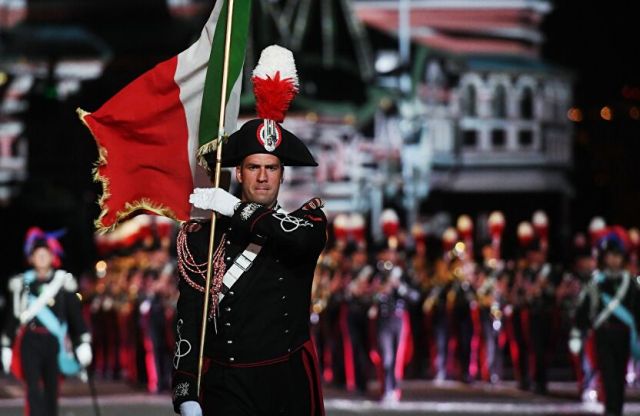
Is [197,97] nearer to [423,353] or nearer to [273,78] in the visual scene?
[273,78]

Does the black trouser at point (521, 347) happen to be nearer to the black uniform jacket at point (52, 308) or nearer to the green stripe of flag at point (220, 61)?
the black uniform jacket at point (52, 308)

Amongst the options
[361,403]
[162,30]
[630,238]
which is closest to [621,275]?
[361,403]

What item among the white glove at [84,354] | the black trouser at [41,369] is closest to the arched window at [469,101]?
the black trouser at [41,369]

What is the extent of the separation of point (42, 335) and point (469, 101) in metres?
17.8

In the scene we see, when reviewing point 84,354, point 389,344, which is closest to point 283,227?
point 84,354

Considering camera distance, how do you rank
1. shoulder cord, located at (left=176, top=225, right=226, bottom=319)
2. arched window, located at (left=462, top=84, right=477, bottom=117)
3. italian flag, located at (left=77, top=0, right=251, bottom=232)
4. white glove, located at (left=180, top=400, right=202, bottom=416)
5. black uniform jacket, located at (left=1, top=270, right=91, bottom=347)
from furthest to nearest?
1. arched window, located at (left=462, top=84, right=477, bottom=117)
2. black uniform jacket, located at (left=1, top=270, right=91, bottom=347)
3. italian flag, located at (left=77, top=0, right=251, bottom=232)
4. shoulder cord, located at (left=176, top=225, right=226, bottom=319)
5. white glove, located at (left=180, top=400, right=202, bottom=416)

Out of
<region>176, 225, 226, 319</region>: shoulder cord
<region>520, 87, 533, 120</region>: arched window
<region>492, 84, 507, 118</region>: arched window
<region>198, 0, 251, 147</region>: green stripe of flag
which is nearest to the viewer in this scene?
<region>176, 225, 226, 319</region>: shoulder cord

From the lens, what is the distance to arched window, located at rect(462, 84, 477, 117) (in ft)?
95.7

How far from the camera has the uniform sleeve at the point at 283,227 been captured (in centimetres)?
637

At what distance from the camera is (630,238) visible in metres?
22.5

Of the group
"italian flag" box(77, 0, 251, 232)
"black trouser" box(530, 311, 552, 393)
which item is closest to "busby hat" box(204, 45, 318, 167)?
"italian flag" box(77, 0, 251, 232)

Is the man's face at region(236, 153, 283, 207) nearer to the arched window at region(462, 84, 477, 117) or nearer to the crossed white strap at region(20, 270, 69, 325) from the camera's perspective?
the crossed white strap at region(20, 270, 69, 325)

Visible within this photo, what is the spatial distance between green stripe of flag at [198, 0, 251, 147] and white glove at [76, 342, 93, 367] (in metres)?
4.87

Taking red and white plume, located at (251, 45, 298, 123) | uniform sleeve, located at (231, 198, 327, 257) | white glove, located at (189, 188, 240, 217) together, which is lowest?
uniform sleeve, located at (231, 198, 327, 257)
